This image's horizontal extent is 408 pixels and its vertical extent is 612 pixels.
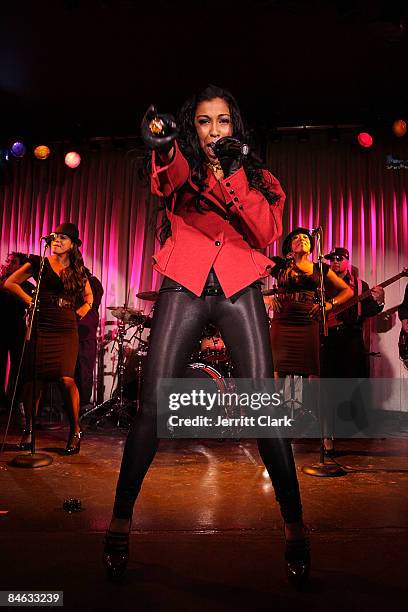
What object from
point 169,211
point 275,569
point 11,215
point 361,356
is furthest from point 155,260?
point 11,215

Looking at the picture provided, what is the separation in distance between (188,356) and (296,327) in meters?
3.67

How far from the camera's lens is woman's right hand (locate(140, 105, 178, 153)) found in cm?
188

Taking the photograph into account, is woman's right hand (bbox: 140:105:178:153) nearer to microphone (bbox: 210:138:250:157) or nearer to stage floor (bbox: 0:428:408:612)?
microphone (bbox: 210:138:250:157)

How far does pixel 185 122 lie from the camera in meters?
2.45

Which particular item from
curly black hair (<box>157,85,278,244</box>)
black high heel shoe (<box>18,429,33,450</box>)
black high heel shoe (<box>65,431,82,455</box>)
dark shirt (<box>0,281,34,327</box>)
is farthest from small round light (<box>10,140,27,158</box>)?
curly black hair (<box>157,85,278,244</box>)

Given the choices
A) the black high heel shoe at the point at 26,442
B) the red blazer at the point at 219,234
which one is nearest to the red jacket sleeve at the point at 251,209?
the red blazer at the point at 219,234

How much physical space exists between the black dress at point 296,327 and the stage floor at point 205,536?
1.08 meters

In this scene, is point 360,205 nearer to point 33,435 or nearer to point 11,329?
point 11,329

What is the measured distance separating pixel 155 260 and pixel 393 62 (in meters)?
6.36

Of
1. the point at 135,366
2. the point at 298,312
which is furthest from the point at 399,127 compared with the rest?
the point at 135,366

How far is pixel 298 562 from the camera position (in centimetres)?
209

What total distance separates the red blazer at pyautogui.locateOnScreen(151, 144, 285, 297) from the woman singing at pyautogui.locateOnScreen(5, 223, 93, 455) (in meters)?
3.23

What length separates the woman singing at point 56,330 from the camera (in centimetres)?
523

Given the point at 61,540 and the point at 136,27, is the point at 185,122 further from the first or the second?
the point at 136,27
